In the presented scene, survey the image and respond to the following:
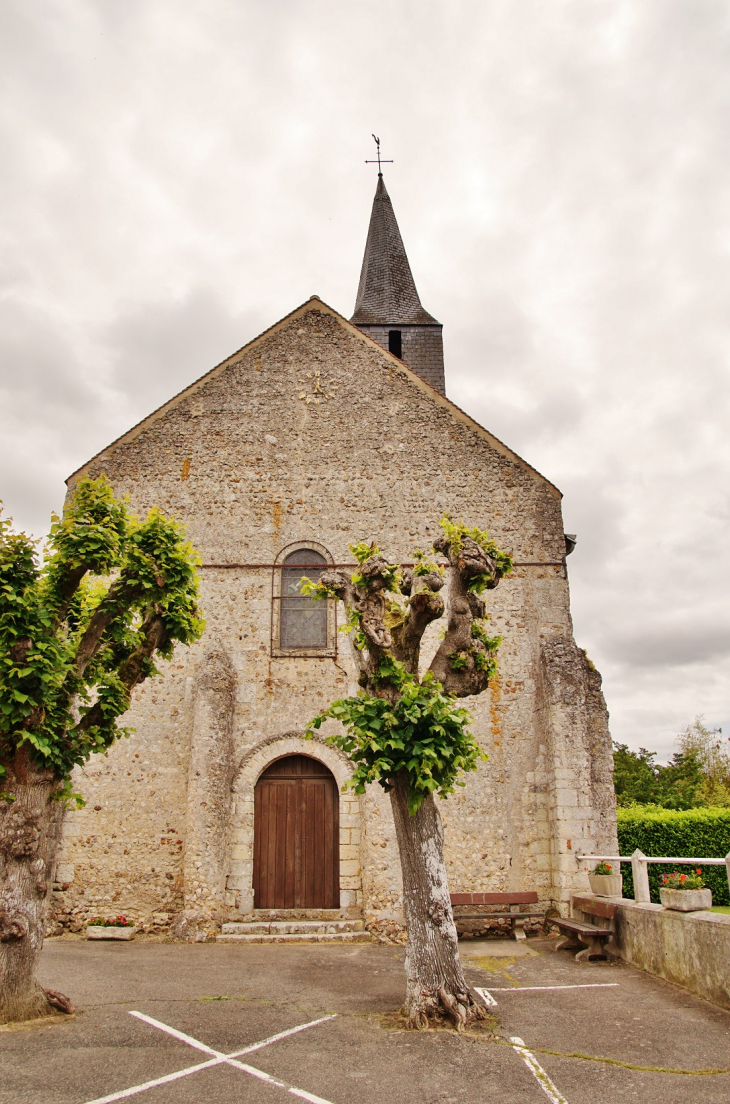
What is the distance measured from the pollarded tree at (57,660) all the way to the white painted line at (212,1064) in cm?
100

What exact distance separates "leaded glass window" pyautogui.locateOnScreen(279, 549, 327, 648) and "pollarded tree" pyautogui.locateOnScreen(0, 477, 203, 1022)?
3.85 meters

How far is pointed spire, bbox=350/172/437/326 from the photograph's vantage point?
57.1ft

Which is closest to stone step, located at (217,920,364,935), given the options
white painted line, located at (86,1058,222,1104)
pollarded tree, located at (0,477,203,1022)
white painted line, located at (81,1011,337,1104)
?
white painted line, located at (81,1011,337,1104)

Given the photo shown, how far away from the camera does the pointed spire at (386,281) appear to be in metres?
17.4

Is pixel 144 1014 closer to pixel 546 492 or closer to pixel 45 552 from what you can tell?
pixel 45 552

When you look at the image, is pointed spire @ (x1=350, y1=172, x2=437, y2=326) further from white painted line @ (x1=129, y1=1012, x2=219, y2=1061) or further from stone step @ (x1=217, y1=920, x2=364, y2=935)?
white painted line @ (x1=129, y1=1012, x2=219, y2=1061)

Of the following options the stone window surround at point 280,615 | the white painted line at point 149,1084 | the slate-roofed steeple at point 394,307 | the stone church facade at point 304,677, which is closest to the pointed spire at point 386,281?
the slate-roofed steeple at point 394,307

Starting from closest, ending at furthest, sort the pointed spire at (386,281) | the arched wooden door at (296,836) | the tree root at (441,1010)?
the tree root at (441,1010) → the arched wooden door at (296,836) → the pointed spire at (386,281)

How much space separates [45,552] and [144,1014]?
384cm

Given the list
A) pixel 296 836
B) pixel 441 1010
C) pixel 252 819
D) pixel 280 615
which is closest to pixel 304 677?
pixel 280 615

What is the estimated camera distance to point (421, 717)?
579 cm

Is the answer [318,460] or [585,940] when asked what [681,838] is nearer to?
[585,940]

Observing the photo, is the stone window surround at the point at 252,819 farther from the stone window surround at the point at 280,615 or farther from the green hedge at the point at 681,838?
the green hedge at the point at 681,838

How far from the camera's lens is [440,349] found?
16.6 meters
